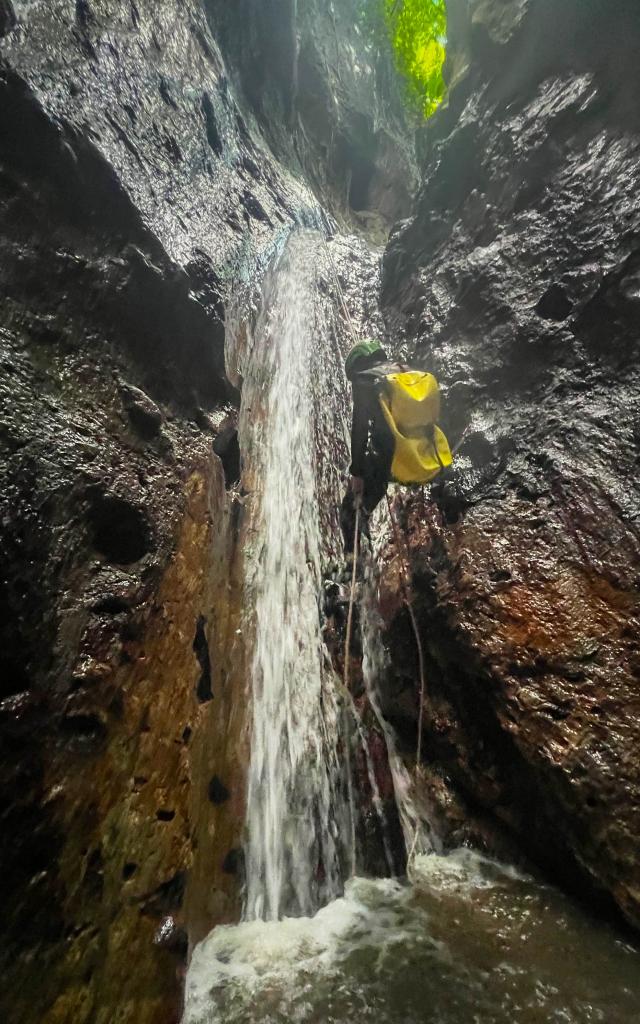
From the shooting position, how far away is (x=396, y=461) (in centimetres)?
463

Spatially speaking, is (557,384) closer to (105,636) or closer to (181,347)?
(181,347)

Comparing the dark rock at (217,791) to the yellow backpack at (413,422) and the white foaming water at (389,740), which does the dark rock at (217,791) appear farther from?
the yellow backpack at (413,422)

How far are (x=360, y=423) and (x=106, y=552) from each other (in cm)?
273

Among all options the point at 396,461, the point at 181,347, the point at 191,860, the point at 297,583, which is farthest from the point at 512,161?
the point at 191,860

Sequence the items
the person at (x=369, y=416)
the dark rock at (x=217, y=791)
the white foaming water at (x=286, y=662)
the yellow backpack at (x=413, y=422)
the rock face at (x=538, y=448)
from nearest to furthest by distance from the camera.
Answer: the dark rock at (x=217, y=791) → the rock face at (x=538, y=448) → the white foaming water at (x=286, y=662) → the yellow backpack at (x=413, y=422) → the person at (x=369, y=416)

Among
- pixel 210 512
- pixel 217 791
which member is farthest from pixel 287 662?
pixel 210 512

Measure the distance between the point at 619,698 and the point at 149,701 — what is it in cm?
281

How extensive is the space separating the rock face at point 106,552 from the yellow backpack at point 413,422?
57.0 inches

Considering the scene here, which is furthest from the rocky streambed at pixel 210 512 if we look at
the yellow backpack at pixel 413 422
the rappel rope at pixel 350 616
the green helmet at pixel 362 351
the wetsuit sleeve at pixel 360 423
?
the green helmet at pixel 362 351

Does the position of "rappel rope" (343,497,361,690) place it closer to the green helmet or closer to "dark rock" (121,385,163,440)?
the green helmet

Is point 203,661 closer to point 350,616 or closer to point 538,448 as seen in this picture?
point 350,616

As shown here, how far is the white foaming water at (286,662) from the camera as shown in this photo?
3.41 metres

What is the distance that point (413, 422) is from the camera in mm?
4562

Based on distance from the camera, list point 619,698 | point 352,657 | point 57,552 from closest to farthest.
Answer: point 57,552, point 619,698, point 352,657
